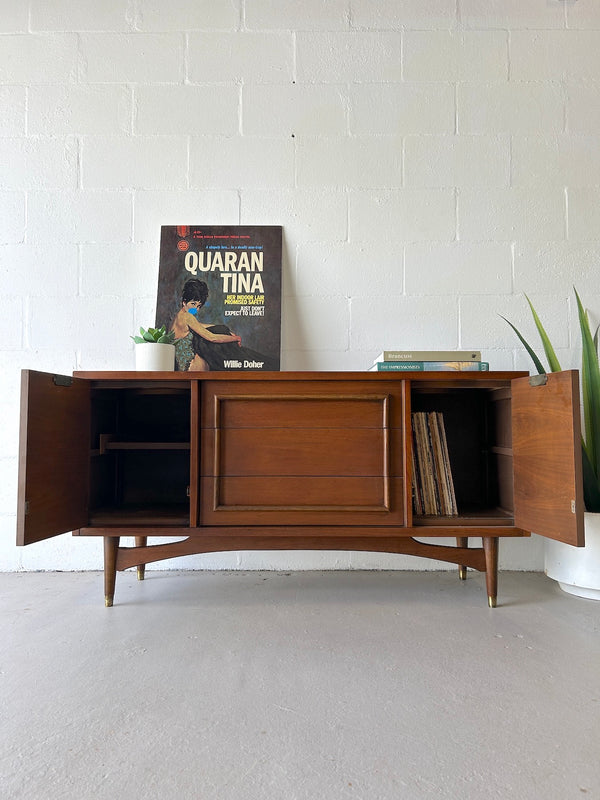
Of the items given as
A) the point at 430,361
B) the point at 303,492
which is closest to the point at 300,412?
the point at 303,492

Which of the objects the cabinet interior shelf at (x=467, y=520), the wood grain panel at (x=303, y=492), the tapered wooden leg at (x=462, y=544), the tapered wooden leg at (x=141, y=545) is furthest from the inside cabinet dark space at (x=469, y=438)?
the tapered wooden leg at (x=141, y=545)

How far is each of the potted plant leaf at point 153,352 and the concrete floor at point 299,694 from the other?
0.74 meters

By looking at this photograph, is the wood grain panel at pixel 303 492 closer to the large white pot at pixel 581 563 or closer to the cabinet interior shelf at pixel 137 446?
the cabinet interior shelf at pixel 137 446

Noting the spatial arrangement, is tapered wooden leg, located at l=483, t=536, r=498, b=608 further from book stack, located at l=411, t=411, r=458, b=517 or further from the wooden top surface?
the wooden top surface

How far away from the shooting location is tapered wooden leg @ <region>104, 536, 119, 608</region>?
1586 mm

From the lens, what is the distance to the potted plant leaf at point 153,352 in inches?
66.4

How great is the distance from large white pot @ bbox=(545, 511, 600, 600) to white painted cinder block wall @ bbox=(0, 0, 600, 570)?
0.87 ft

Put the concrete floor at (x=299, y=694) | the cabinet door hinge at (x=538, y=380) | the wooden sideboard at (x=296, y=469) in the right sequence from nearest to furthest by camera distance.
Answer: the concrete floor at (x=299, y=694) → the cabinet door hinge at (x=538, y=380) → the wooden sideboard at (x=296, y=469)

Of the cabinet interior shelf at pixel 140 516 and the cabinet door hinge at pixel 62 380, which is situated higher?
the cabinet door hinge at pixel 62 380

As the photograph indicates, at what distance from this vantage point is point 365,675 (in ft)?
3.83

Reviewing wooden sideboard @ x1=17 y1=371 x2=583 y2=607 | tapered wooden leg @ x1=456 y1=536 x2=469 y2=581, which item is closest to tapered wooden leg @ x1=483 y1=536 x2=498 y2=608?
wooden sideboard @ x1=17 y1=371 x2=583 y2=607

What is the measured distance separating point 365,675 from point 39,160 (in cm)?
213

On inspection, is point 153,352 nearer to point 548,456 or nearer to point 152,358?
point 152,358

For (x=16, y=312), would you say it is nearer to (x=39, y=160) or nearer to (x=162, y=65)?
(x=39, y=160)
